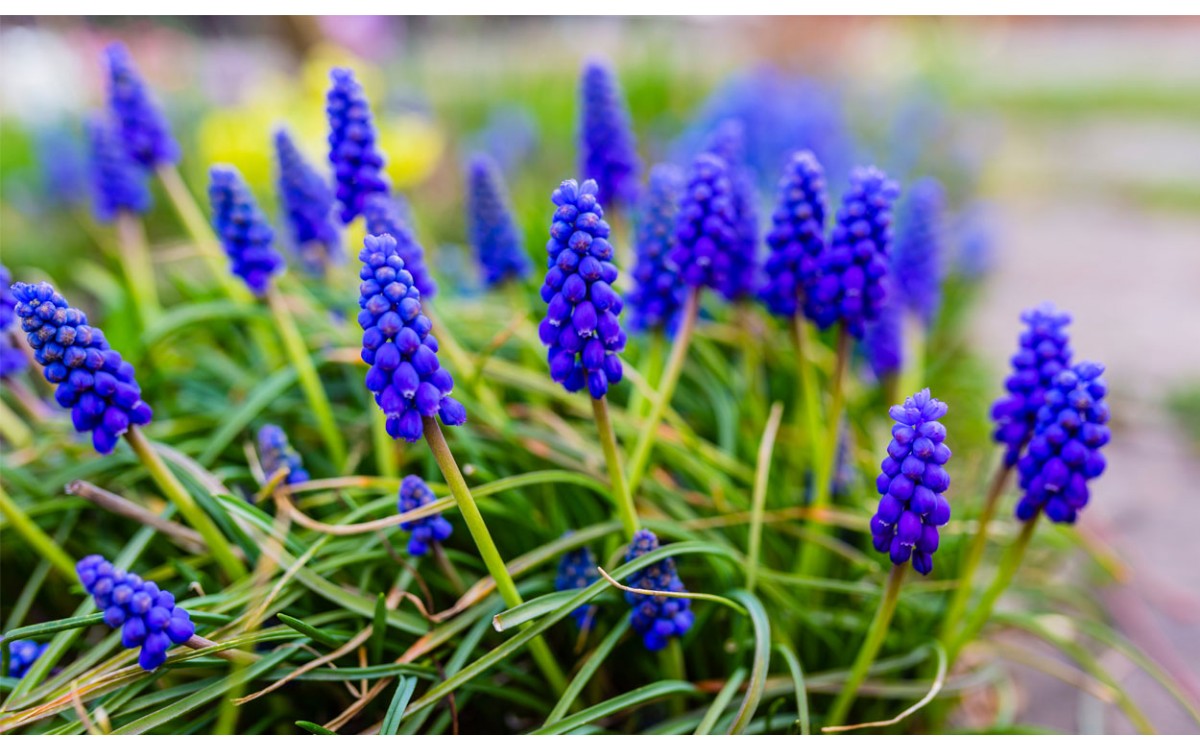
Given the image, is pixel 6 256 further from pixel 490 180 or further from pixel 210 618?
pixel 210 618

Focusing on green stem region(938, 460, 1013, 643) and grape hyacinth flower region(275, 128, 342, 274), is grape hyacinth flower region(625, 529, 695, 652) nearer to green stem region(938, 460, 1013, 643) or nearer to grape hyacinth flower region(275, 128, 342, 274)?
green stem region(938, 460, 1013, 643)

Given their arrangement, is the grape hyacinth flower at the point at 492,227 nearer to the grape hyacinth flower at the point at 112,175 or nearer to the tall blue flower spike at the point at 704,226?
the tall blue flower spike at the point at 704,226

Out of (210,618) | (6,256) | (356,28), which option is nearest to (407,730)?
(210,618)

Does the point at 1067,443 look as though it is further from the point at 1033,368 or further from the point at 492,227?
the point at 492,227

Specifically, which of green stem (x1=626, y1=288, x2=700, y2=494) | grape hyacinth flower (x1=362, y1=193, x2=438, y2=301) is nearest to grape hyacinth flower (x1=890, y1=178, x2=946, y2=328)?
green stem (x1=626, y1=288, x2=700, y2=494)

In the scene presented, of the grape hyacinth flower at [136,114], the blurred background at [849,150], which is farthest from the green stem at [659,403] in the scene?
the grape hyacinth flower at [136,114]
